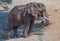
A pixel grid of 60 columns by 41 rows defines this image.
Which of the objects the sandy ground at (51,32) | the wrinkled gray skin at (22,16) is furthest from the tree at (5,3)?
the wrinkled gray skin at (22,16)

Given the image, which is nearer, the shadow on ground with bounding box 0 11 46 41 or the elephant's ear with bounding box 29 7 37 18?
the elephant's ear with bounding box 29 7 37 18

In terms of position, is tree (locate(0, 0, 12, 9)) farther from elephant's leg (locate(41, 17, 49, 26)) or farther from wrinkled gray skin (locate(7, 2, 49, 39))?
wrinkled gray skin (locate(7, 2, 49, 39))

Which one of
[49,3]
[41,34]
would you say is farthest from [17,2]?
[41,34]

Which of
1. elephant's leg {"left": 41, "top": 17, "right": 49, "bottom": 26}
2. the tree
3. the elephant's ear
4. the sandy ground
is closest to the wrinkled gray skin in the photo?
the elephant's ear

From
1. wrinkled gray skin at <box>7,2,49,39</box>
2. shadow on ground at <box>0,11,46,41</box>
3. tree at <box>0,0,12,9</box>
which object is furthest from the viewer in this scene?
tree at <box>0,0,12,9</box>

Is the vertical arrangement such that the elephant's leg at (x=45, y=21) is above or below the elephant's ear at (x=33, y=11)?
below

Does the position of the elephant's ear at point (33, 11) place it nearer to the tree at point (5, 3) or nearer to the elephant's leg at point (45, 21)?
the elephant's leg at point (45, 21)

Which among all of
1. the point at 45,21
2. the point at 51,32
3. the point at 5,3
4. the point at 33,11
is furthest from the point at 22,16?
the point at 5,3

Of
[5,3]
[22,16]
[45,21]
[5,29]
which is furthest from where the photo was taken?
[5,3]

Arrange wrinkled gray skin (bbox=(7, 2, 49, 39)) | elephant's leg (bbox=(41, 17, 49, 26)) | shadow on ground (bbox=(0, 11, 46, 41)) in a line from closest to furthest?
wrinkled gray skin (bbox=(7, 2, 49, 39)), shadow on ground (bbox=(0, 11, 46, 41)), elephant's leg (bbox=(41, 17, 49, 26))

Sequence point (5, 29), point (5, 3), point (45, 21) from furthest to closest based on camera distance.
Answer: point (5, 3)
point (45, 21)
point (5, 29)

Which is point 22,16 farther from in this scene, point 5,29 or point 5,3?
point 5,3

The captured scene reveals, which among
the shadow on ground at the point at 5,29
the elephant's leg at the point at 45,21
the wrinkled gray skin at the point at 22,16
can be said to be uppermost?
the wrinkled gray skin at the point at 22,16

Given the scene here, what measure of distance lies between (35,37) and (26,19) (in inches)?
18.3
